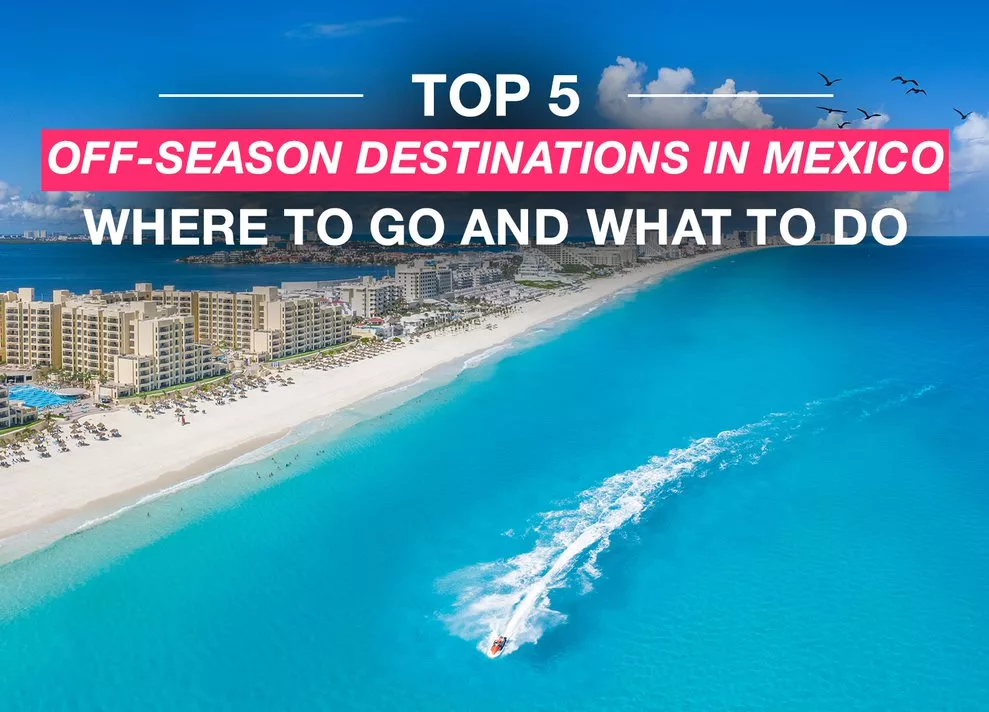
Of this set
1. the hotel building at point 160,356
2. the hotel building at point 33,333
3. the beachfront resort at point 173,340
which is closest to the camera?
the beachfront resort at point 173,340

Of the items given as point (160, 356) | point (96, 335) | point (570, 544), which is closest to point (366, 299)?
point (96, 335)

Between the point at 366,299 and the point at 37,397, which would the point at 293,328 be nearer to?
the point at 37,397

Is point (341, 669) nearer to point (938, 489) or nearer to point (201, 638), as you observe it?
point (201, 638)

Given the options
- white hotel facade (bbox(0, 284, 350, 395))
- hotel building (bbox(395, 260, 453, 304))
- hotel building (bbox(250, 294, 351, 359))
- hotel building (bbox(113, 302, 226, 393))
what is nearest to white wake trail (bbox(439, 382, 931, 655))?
hotel building (bbox(113, 302, 226, 393))

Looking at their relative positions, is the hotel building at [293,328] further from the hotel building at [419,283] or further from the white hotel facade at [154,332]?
the hotel building at [419,283]

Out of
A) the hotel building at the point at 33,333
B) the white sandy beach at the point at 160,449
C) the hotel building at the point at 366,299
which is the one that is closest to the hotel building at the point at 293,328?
the white sandy beach at the point at 160,449

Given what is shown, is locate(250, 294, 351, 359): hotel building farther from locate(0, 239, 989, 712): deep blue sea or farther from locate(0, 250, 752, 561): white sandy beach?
locate(0, 239, 989, 712): deep blue sea
